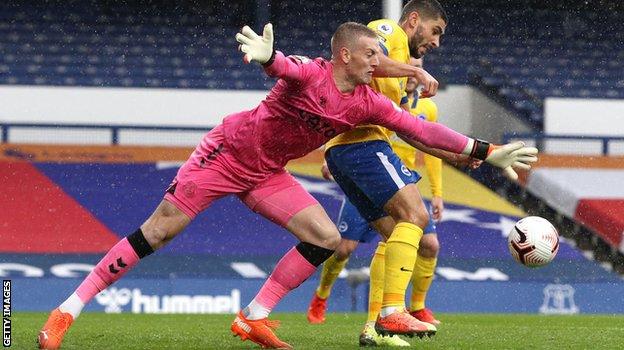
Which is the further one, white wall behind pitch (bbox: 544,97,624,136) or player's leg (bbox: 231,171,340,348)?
white wall behind pitch (bbox: 544,97,624,136)

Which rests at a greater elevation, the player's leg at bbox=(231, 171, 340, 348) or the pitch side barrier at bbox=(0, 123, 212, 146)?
the player's leg at bbox=(231, 171, 340, 348)

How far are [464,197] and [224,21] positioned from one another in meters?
6.12

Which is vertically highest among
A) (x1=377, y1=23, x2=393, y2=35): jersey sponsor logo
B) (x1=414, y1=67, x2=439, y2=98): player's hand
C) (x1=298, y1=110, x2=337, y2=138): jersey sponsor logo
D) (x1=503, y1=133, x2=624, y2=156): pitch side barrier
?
(x1=377, y1=23, x2=393, y2=35): jersey sponsor logo

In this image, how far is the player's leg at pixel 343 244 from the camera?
1012 cm

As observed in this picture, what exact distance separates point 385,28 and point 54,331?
8.99ft

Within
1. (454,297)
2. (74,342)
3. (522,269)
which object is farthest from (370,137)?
(522,269)

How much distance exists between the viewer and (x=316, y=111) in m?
6.70

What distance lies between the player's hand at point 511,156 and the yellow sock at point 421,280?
3197mm

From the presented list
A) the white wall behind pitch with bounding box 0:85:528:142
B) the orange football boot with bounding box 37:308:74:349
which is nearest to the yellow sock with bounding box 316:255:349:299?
the orange football boot with bounding box 37:308:74:349

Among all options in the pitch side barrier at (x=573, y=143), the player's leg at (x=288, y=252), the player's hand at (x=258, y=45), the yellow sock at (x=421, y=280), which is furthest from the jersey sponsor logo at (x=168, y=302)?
the player's hand at (x=258, y=45)

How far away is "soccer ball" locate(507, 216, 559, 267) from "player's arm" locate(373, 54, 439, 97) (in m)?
1.46

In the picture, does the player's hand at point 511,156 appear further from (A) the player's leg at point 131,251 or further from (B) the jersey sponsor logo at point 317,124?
(A) the player's leg at point 131,251

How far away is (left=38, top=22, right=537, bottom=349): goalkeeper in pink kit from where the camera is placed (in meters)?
6.71

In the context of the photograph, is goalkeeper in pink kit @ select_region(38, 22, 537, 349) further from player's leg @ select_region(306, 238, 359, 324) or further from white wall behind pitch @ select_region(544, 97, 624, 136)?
white wall behind pitch @ select_region(544, 97, 624, 136)
